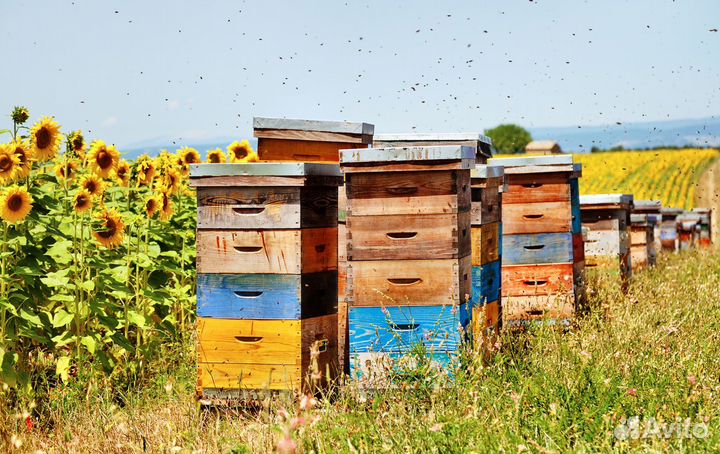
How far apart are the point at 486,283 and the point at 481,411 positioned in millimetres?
2042

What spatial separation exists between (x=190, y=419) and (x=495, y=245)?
8.91ft

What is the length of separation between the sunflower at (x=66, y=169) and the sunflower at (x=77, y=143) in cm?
19

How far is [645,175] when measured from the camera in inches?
2096

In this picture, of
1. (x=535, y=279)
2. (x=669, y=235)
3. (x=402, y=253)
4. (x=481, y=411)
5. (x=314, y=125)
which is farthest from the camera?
(x=669, y=235)

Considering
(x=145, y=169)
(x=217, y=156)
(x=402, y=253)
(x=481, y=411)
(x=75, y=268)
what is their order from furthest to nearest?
1. (x=217, y=156)
2. (x=145, y=169)
3. (x=75, y=268)
4. (x=402, y=253)
5. (x=481, y=411)

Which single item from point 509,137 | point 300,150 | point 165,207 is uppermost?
point 509,137

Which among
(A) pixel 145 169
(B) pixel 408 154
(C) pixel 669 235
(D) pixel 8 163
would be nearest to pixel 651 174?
(C) pixel 669 235

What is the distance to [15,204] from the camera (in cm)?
585

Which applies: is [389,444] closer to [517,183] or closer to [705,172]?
[517,183]

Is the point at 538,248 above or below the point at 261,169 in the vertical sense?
below

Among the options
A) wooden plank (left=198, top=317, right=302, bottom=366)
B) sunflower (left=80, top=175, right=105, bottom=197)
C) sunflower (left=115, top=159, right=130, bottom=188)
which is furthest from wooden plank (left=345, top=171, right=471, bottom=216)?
sunflower (left=115, top=159, right=130, bottom=188)

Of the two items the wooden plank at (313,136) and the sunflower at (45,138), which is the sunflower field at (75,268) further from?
the wooden plank at (313,136)

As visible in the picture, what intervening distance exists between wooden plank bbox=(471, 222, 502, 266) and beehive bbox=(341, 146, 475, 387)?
91 centimetres

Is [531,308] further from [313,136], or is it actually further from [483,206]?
[313,136]
